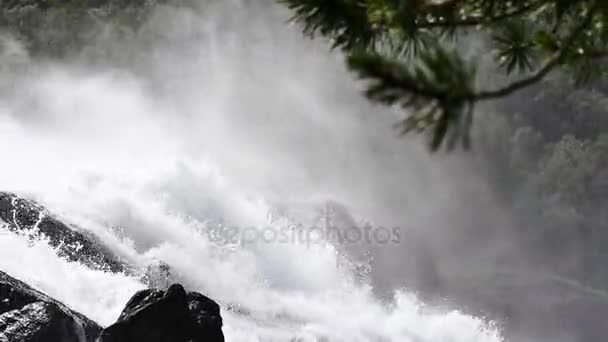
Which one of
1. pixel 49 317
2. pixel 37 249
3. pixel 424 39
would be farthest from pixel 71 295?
pixel 424 39

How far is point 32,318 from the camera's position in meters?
38.6

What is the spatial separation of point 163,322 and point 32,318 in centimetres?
650

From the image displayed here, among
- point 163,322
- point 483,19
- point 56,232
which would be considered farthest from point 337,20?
point 56,232

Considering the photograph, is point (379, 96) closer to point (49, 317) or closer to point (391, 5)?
point (391, 5)

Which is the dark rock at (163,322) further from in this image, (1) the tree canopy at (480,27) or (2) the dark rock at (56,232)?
(2) the dark rock at (56,232)

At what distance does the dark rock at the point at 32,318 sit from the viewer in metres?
37.8

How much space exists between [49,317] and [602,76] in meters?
33.1

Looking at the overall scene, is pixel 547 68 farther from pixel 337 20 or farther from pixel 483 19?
pixel 337 20

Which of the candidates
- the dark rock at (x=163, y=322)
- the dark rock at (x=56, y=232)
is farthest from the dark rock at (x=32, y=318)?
the dark rock at (x=56, y=232)

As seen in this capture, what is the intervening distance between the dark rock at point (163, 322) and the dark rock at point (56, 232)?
47.6m

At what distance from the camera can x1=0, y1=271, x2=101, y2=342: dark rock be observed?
3781 centimetres

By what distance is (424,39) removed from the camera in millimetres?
13234

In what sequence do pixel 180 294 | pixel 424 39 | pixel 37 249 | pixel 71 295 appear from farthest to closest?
pixel 37 249 → pixel 71 295 → pixel 180 294 → pixel 424 39

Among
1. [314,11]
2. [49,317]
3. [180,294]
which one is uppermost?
[180,294]
